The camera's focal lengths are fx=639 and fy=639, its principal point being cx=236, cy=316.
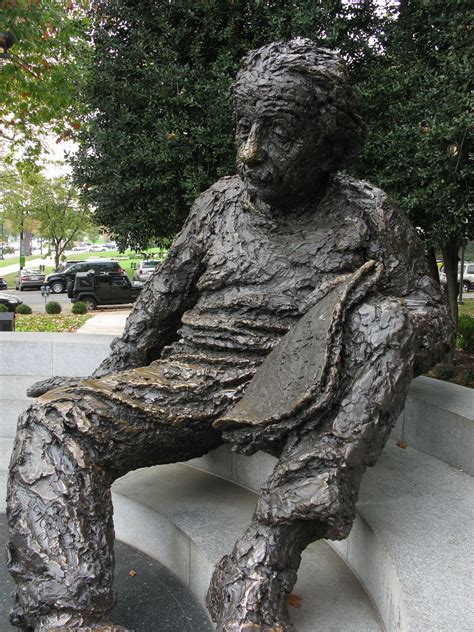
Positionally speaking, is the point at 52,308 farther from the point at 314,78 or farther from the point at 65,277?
the point at 314,78

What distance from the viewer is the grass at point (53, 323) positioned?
13198 millimetres

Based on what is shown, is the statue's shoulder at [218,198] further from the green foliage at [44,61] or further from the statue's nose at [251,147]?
the green foliage at [44,61]

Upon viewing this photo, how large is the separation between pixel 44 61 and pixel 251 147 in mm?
9331

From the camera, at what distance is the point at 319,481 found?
6.13 feet

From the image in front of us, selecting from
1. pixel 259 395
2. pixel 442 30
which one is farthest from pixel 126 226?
pixel 259 395

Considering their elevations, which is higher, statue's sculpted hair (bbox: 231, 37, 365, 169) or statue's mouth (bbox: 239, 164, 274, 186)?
statue's sculpted hair (bbox: 231, 37, 365, 169)

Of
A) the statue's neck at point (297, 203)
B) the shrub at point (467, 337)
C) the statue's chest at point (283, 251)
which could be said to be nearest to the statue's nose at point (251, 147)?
the statue's neck at point (297, 203)

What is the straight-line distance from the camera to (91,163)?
23.3 ft

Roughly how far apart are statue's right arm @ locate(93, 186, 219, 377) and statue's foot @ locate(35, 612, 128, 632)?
121 cm

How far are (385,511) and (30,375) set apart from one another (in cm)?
324

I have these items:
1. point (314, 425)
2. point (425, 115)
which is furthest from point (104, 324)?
point (314, 425)

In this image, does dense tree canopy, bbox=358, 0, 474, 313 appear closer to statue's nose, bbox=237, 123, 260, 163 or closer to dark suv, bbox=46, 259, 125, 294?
statue's nose, bbox=237, 123, 260, 163

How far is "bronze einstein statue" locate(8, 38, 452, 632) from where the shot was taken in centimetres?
191

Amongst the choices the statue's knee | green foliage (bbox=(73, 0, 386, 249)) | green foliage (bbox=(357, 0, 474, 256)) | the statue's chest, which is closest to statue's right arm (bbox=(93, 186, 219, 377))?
the statue's chest
